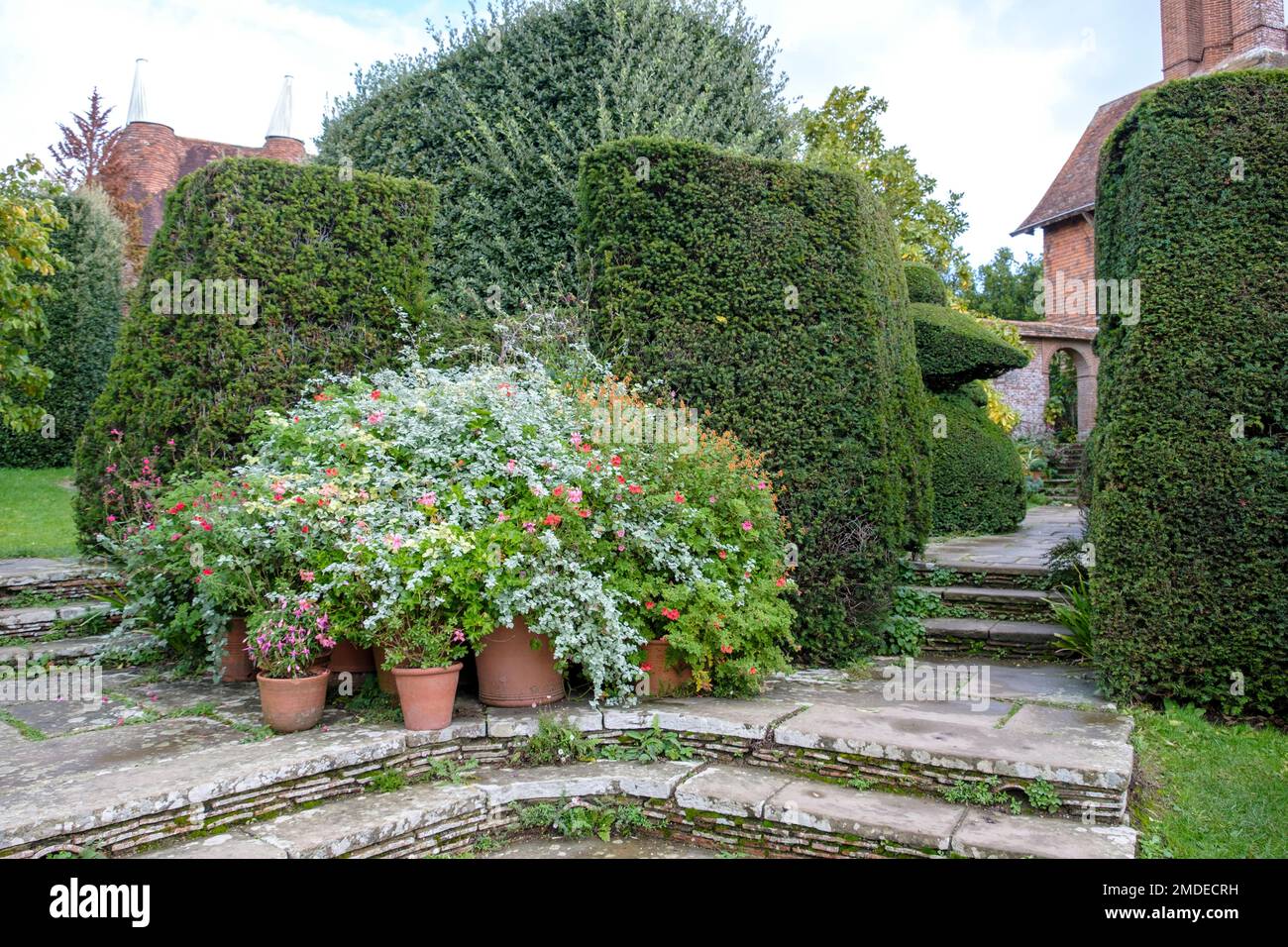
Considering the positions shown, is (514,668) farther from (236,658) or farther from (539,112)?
(539,112)

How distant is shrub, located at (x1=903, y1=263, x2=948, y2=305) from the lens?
9.78m

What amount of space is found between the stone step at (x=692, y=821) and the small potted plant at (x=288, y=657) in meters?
0.55

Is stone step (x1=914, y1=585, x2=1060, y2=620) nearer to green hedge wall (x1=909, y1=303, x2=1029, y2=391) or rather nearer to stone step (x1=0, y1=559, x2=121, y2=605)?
green hedge wall (x1=909, y1=303, x2=1029, y2=391)

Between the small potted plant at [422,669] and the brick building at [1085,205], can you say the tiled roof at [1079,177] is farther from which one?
the small potted plant at [422,669]

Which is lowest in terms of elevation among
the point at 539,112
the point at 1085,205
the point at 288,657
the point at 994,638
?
the point at 994,638

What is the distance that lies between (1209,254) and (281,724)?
5236 mm

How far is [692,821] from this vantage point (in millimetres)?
3564

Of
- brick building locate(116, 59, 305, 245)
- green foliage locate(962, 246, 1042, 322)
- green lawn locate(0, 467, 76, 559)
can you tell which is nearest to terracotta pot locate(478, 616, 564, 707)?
green lawn locate(0, 467, 76, 559)

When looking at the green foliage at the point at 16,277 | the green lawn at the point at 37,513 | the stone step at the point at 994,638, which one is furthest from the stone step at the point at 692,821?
the green lawn at the point at 37,513

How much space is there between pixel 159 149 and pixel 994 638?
A: 1053 inches

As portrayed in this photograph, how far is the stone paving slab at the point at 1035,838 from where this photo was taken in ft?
9.98

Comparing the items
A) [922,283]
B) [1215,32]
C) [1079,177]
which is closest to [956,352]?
[922,283]

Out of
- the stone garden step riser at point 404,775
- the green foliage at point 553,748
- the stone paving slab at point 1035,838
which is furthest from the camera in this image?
the green foliage at point 553,748

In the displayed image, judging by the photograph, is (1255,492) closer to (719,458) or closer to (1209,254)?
(1209,254)
